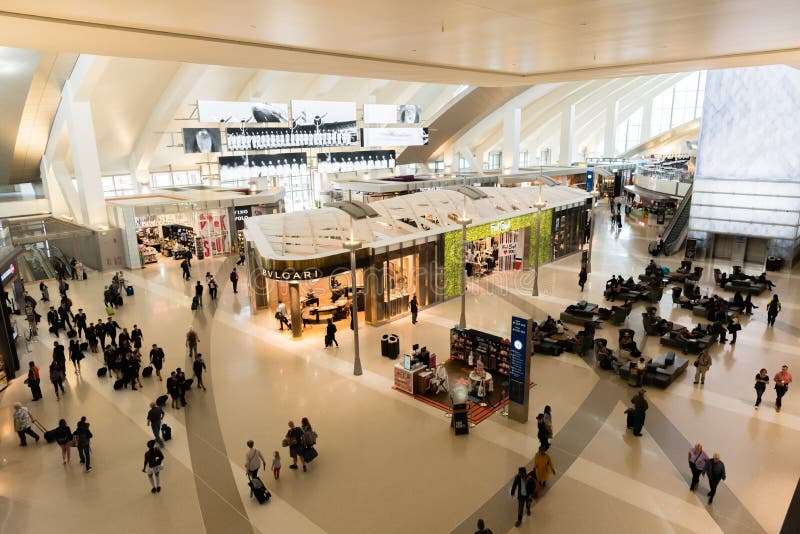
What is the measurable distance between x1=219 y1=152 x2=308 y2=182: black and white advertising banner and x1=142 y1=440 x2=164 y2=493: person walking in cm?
2215

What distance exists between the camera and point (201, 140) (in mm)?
27359

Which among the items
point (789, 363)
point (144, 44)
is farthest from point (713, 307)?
point (144, 44)

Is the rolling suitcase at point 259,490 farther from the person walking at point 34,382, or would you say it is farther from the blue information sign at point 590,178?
the blue information sign at point 590,178

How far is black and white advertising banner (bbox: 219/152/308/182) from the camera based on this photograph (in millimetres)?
28062

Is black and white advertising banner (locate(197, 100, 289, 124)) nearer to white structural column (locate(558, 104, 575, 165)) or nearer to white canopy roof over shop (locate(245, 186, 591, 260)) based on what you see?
white canopy roof over shop (locate(245, 186, 591, 260))

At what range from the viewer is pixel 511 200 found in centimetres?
2238

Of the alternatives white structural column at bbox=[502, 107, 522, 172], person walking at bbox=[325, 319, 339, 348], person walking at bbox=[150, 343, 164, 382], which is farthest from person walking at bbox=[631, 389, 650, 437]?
white structural column at bbox=[502, 107, 522, 172]

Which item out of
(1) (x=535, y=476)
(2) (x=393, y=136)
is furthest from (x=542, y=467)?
(2) (x=393, y=136)

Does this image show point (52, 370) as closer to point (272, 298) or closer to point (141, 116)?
point (272, 298)

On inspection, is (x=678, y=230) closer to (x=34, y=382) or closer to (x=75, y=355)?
(x=75, y=355)

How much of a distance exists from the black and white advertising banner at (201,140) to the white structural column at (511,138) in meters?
21.6

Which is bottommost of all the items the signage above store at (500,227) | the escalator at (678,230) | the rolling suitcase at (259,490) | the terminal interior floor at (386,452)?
the terminal interior floor at (386,452)

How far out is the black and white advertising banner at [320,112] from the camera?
29938 mm

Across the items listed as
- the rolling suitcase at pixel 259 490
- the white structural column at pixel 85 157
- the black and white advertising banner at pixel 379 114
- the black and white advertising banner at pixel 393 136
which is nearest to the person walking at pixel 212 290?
the white structural column at pixel 85 157
